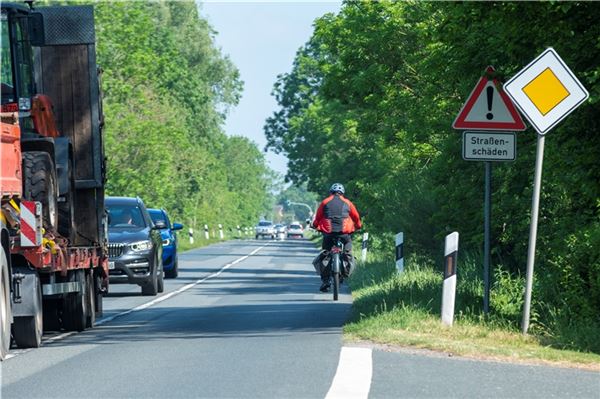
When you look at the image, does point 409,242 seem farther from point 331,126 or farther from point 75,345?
point 331,126

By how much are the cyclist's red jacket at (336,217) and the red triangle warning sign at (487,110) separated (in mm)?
7235

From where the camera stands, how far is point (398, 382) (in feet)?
33.0

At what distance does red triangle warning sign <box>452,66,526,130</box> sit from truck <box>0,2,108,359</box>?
4677 mm

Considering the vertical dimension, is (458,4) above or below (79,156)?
above

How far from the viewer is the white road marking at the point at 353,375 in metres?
9.39

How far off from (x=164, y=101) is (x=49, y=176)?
5146 cm

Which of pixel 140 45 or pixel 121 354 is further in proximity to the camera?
pixel 140 45

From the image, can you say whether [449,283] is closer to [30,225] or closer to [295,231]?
[30,225]

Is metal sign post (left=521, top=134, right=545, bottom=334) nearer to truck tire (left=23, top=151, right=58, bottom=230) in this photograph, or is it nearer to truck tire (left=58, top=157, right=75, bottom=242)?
truck tire (left=23, top=151, right=58, bottom=230)

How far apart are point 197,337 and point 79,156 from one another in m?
4.35

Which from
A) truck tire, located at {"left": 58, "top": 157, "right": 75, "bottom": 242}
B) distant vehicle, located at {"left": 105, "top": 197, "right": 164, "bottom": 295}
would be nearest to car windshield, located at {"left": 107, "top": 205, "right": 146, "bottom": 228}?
distant vehicle, located at {"left": 105, "top": 197, "right": 164, "bottom": 295}

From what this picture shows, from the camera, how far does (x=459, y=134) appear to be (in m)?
19.8

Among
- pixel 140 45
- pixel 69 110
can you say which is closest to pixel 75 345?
pixel 69 110

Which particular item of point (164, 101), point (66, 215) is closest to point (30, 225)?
point (66, 215)
